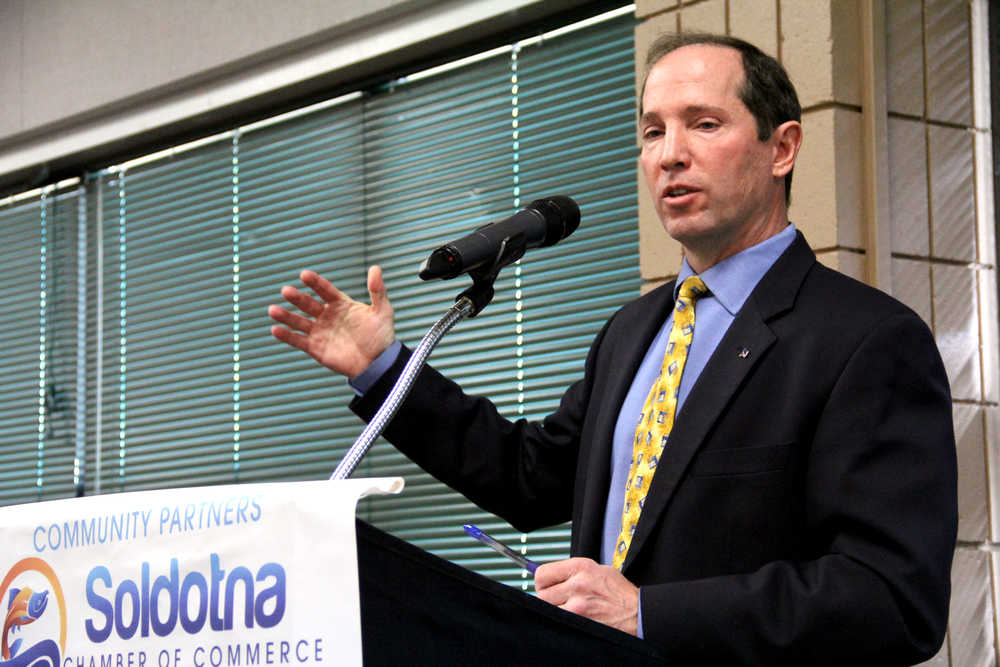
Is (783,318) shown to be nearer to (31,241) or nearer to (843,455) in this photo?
(843,455)

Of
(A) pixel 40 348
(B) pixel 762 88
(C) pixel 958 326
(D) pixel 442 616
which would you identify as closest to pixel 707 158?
(B) pixel 762 88

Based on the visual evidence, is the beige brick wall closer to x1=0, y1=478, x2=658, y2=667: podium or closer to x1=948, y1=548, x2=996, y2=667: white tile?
x1=948, y1=548, x2=996, y2=667: white tile

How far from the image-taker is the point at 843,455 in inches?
53.1

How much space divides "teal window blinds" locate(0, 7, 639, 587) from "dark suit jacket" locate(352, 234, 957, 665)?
5.47ft

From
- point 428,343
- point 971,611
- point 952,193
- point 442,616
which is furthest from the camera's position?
point 952,193

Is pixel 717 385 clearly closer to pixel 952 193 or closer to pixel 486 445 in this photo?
pixel 486 445

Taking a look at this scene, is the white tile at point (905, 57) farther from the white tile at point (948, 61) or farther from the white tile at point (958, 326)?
the white tile at point (958, 326)

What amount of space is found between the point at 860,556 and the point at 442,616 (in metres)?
0.44

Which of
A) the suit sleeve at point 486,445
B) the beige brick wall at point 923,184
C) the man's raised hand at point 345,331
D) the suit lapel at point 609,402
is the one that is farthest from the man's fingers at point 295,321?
the beige brick wall at point 923,184

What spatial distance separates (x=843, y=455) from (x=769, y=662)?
232 millimetres

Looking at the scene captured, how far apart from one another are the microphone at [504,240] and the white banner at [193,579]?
355mm

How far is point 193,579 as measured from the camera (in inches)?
44.0

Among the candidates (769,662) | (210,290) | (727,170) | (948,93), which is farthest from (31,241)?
(769,662)

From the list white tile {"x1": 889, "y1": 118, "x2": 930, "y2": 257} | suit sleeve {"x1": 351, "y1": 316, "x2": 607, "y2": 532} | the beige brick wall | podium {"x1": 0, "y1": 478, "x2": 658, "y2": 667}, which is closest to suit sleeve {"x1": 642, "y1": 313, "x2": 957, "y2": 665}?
podium {"x1": 0, "y1": 478, "x2": 658, "y2": 667}
